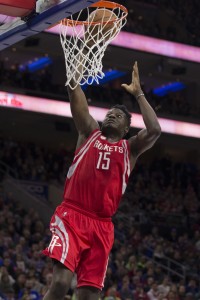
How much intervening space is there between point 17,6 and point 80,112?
1.21 metres

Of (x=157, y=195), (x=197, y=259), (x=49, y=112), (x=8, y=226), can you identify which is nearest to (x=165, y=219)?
(x=157, y=195)

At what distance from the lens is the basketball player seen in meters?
6.13

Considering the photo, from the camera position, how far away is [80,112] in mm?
6477

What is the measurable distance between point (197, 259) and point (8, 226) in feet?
20.6

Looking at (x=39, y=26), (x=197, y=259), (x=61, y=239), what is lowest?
(x=197, y=259)

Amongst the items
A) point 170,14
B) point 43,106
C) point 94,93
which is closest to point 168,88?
point 170,14

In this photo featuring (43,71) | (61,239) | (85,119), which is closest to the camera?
(61,239)

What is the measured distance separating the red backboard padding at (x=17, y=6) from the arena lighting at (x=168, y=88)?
975 inches

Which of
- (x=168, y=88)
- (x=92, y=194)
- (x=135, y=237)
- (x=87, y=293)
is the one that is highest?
(x=168, y=88)

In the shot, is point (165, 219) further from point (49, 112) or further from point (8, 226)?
point (8, 226)

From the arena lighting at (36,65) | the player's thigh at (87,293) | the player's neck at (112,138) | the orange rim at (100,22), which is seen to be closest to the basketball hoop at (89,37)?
the orange rim at (100,22)

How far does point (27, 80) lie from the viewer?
2511 centimetres

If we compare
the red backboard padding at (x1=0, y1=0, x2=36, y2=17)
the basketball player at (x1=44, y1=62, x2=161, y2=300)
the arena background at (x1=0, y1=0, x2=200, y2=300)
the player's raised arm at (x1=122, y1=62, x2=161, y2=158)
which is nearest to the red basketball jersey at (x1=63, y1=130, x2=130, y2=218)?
the basketball player at (x1=44, y1=62, x2=161, y2=300)

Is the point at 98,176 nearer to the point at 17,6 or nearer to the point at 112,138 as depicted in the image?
the point at 112,138
